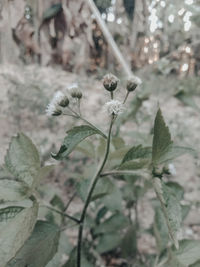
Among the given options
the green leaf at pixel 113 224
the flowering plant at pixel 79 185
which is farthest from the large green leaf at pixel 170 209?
the green leaf at pixel 113 224

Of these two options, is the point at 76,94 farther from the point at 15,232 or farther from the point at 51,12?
the point at 51,12

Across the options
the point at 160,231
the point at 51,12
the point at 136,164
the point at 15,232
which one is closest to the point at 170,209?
the point at 136,164

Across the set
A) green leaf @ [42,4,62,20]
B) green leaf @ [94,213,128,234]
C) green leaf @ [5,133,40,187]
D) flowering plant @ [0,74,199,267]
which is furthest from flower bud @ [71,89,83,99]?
green leaf @ [42,4,62,20]

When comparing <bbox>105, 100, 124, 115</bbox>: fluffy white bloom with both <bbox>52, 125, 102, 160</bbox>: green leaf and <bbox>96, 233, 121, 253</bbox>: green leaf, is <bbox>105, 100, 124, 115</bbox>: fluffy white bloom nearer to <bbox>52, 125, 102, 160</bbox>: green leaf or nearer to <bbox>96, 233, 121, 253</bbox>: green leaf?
<bbox>52, 125, 102, 160</bbox>: green leaf

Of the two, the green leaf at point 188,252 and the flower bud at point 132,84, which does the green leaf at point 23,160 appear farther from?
the green leaf at point 188,252

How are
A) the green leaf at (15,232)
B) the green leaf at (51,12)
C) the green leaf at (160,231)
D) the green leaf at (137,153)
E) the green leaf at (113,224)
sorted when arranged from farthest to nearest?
the green leaf at (51,12) → the green leaf at (113,224) → the green leaf at (160,231) → the green leaf at (137,153) → the green leaf at (15,232)
